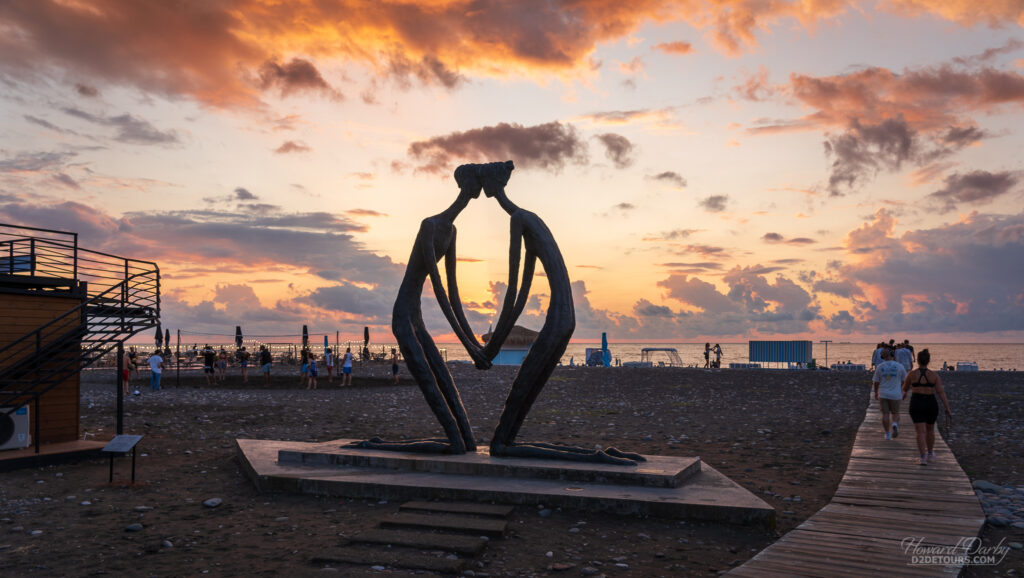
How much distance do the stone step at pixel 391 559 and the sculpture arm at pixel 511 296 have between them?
152 inches

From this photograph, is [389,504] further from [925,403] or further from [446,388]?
[925,403]

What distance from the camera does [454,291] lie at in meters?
10.8

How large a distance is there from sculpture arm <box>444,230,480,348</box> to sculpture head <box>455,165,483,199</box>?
673mm

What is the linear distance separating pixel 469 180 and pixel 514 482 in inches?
Result: 178

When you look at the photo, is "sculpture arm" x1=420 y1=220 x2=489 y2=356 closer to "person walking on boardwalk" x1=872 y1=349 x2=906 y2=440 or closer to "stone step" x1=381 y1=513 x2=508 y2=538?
"stone step" x1=381 y1=513 x2=508 y2=538

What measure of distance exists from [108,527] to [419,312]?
494cm

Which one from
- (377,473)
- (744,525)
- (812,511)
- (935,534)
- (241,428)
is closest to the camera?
(935,534)

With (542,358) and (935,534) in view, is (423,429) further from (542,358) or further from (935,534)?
(935,534)

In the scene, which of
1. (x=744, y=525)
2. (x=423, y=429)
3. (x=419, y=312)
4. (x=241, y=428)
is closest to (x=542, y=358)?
(x=419, y=312)

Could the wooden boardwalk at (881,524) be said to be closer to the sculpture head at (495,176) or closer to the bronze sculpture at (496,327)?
the bronze sculpture at (496,327)

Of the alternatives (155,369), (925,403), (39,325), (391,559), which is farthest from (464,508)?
(155,369)

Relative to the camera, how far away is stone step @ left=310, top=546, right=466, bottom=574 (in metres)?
6.33

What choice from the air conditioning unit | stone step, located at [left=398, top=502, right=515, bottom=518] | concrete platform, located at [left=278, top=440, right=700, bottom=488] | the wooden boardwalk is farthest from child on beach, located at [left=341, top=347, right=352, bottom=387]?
the wooden boardwalk

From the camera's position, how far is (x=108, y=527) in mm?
7727
